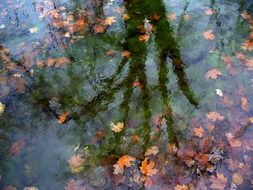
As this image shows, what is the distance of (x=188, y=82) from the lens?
4766 millimetres

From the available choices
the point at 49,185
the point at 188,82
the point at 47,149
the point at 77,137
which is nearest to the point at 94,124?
the point at 77,137

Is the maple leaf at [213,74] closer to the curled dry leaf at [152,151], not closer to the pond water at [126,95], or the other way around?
the pond water at [126,95]

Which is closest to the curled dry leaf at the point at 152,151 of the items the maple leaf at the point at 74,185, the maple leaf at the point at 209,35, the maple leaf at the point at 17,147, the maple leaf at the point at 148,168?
the maple leaf at the point at 148,168

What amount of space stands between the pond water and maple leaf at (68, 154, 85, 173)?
0.04 feet

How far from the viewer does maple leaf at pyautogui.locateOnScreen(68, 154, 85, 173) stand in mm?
3867

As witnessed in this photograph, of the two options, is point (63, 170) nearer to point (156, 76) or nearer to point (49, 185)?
point (49, 185)

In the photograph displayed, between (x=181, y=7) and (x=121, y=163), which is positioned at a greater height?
(x=181, y=7)

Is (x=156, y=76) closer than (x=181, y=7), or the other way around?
(x=156, y=76)

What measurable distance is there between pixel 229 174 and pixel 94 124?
1846mm

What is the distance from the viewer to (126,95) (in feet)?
15.3

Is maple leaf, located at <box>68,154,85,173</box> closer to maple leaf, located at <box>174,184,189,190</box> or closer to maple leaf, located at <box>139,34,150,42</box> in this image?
maple leaf, located at <box>174,184,189,190</box>

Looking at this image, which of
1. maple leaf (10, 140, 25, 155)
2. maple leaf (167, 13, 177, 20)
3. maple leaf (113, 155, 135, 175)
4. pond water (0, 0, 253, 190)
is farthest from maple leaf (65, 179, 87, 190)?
maple leaf (167, 13, 177, 20)

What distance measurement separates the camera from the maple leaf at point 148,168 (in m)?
3.77

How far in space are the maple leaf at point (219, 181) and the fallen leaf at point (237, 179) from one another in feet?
0.35
